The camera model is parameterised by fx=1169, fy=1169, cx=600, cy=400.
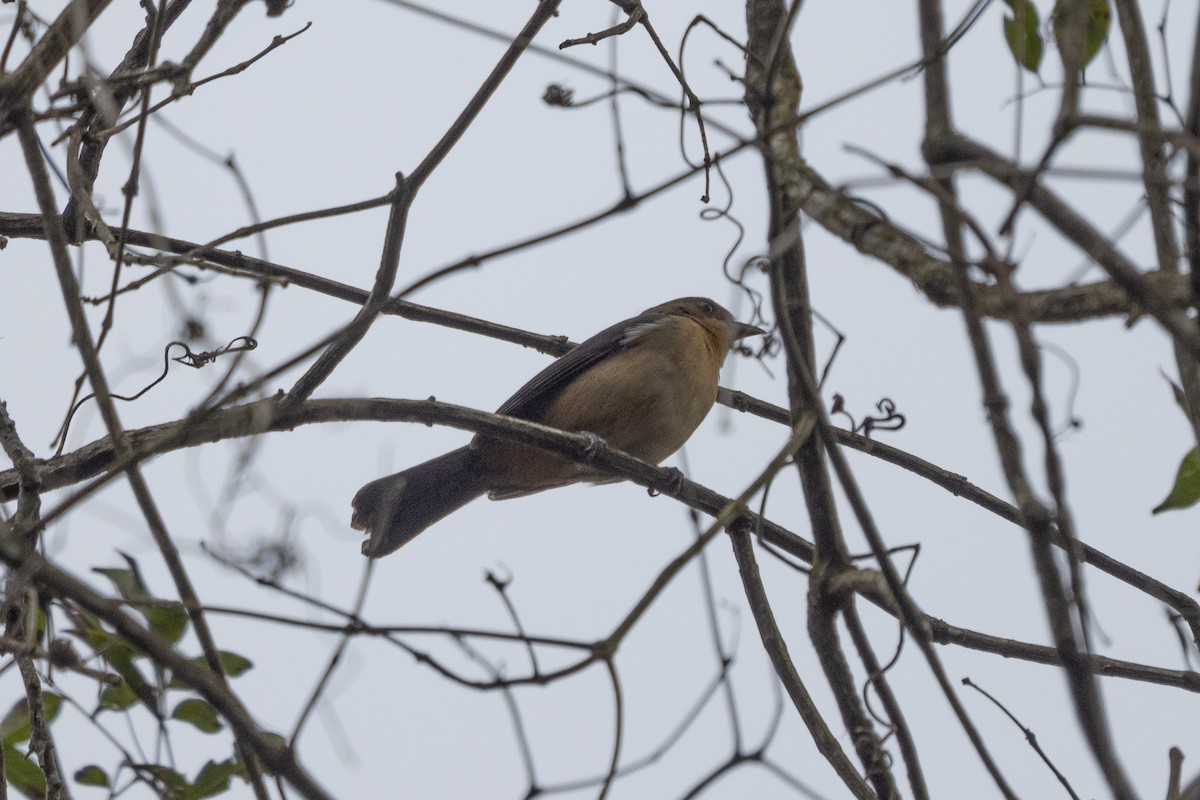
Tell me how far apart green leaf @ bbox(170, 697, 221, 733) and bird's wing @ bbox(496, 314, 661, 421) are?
324 centimetres

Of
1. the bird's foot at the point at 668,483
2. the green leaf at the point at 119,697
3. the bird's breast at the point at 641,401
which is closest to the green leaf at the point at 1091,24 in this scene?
the bird's foot at the point at 668,483

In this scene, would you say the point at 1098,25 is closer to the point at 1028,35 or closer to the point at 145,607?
the point at 1028,35

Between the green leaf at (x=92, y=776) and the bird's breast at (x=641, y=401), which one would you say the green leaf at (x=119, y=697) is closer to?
the green leaf at (x=92, y=776)

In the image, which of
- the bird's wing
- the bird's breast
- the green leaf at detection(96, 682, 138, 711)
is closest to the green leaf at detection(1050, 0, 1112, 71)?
the green leaf at detection(96, 682, 138, 711)

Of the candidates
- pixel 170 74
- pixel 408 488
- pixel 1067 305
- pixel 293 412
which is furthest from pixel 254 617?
pixel 408 488

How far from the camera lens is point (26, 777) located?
9.67 ft

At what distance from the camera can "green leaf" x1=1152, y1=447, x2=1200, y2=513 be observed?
2691 mm

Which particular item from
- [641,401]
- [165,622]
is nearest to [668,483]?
[641,401]

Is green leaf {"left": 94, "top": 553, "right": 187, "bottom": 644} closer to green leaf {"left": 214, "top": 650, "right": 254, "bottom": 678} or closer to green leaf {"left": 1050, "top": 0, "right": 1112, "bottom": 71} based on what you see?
green leaf {"left": 214, "top": 650, "right": 254, "bottom": 678}

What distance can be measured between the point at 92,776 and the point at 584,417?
11.1 feet

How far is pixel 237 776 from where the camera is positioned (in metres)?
2.89

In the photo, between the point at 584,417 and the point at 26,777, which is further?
the point at 584,417

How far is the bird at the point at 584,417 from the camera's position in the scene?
19.4ft

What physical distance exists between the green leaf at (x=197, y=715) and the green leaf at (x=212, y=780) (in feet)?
0.30
